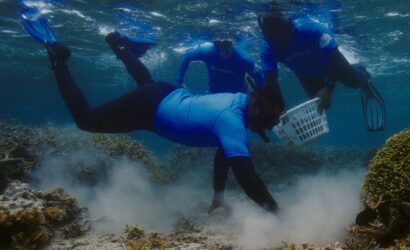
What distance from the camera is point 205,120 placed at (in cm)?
590

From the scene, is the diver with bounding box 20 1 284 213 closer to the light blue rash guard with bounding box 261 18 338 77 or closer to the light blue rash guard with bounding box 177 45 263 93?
the light blue rash guard with bounding box 261 18 338 77

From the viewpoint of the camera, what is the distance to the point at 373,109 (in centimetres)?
1039

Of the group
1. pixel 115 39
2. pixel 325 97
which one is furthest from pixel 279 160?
pixel 115 39

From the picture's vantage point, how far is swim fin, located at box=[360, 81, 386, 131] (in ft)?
32.9

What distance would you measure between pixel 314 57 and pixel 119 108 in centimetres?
626

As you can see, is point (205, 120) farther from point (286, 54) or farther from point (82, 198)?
point (286, 54)

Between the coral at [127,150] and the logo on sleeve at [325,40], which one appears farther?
the coral at [127,150]

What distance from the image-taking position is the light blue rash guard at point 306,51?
404 inches

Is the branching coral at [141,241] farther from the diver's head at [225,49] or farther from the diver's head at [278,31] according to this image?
the diver's head at [225,49]

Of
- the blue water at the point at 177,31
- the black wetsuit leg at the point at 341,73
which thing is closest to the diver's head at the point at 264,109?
the black wetsuit leg at the point at 341,73

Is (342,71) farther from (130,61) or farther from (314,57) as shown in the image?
(130,61)

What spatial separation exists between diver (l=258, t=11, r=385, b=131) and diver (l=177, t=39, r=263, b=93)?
175cm

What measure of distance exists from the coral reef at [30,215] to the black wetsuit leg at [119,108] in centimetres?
153

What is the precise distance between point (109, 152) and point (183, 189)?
2881 mm
